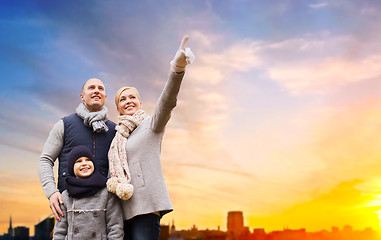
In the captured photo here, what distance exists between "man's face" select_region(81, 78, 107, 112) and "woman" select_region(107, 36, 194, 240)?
0.35 meters

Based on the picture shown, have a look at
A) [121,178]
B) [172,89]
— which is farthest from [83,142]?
[172,89]

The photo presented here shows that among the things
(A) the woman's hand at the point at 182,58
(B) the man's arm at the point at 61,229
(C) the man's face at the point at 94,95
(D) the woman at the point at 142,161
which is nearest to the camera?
(A) the woman's hand at the point at 182,58

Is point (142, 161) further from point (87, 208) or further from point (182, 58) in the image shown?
point (182, 58)

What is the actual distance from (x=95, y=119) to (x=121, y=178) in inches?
31.9

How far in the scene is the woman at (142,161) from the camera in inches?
179

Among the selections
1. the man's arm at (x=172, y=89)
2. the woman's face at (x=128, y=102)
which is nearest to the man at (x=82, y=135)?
the woman's face at (x=128, y=102)

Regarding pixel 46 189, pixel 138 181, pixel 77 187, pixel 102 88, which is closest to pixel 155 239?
pixel 138 181

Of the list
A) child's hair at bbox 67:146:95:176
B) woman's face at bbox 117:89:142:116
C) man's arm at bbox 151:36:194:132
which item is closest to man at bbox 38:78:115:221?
child's hair at bbox 67:146:95:176

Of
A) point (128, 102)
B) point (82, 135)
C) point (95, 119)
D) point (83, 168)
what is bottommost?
point (83, 168)

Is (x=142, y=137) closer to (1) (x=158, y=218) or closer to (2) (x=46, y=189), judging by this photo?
(1) (x=158, y=218)

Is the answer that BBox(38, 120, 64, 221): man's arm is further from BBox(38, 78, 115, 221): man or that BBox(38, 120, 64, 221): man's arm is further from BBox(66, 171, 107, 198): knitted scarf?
BBox(66, 171, 107, 198): knitted scarf

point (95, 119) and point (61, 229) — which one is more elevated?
point (95, 119)

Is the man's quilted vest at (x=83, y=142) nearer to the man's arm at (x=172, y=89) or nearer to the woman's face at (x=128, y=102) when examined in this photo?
the woman's face at (x=128, y=102)

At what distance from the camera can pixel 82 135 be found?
5125mm
